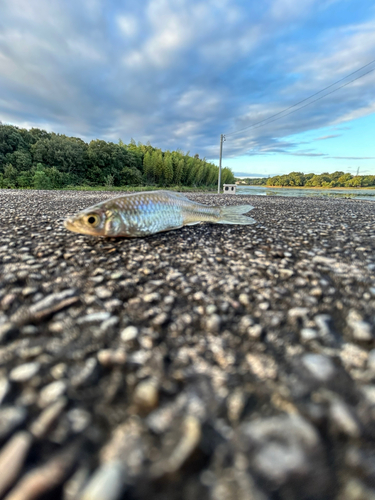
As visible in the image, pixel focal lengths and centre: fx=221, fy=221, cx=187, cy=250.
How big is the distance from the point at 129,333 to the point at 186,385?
1.55ft

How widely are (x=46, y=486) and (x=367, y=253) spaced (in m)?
3.44

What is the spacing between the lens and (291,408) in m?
0.93

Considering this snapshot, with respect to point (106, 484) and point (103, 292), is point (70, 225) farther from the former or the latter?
point (106, 484)

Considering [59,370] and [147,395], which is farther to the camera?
[59,370]

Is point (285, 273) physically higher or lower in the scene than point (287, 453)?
higher

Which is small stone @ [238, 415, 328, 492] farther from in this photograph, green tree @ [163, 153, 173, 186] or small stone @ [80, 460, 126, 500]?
green tree @ [163, 153, 173, 186]

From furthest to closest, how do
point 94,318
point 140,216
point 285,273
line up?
point 140,216 → point 285,273 → point 94,318

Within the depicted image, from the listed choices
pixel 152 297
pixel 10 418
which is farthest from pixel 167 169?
pixel 10 418

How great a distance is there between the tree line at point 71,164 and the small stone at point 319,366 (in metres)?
31.5

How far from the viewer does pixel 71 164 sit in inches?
1430

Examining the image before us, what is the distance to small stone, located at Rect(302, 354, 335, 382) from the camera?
1.07 m

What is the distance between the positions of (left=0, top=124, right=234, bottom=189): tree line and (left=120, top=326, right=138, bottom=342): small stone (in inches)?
1211

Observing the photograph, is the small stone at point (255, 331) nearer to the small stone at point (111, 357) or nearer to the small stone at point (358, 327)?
the small stone at point (358, 327)

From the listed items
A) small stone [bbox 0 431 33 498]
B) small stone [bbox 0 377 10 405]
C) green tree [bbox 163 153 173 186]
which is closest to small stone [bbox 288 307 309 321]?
small stone [bbox 0 431 33 498]
